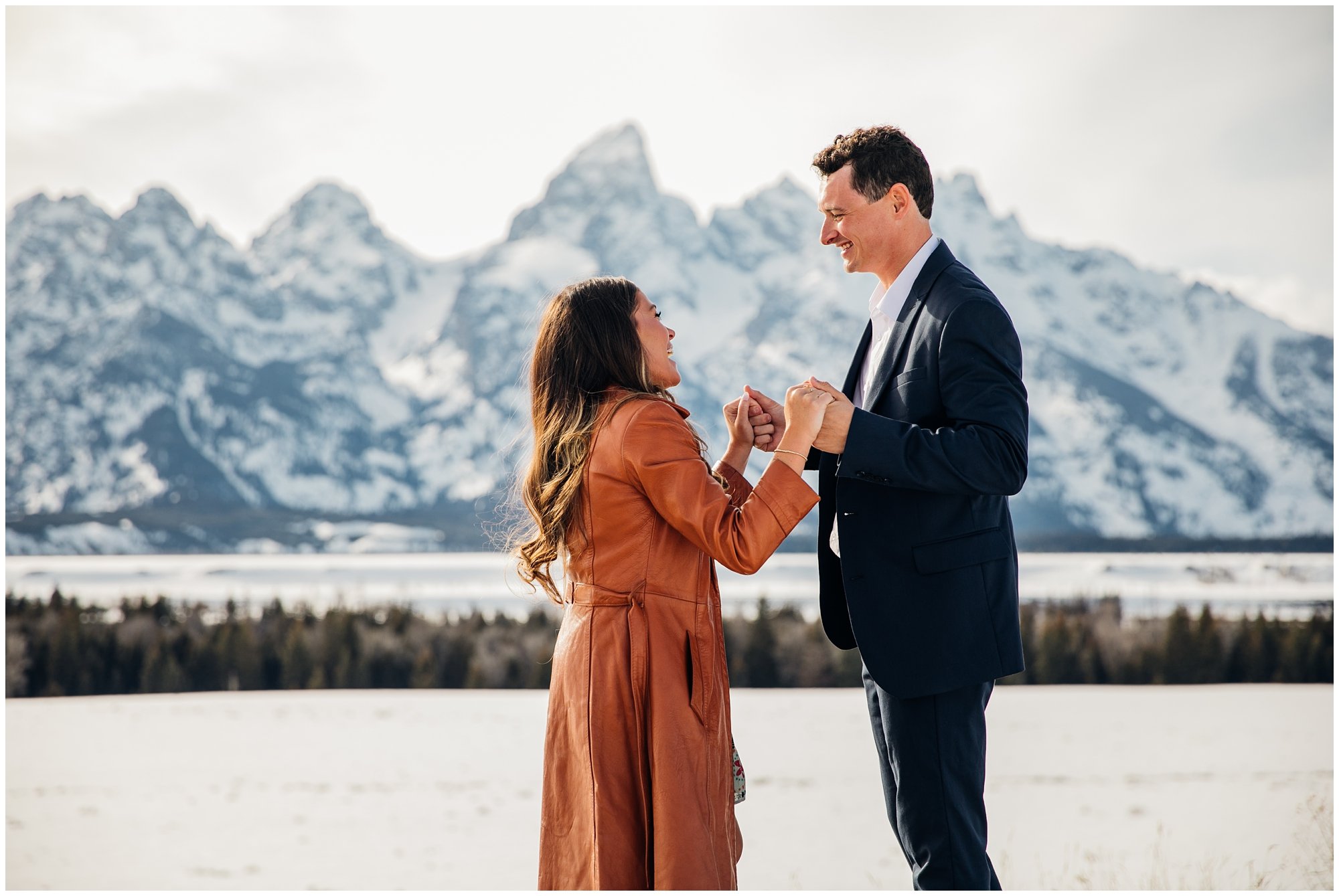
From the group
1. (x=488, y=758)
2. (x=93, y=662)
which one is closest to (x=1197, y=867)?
(x=488, y=758)

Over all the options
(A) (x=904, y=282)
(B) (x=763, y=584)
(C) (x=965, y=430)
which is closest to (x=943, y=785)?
(C) (x=965, y=430)

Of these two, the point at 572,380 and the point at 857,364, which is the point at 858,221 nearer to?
the point at 857,364

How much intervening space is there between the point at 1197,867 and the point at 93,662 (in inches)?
377

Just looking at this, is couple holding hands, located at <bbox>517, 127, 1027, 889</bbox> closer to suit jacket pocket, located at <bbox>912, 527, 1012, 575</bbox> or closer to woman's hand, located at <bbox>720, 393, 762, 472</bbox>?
suit jacket pocket, located at <bbox>912, 527, 1012, 575</bbox>

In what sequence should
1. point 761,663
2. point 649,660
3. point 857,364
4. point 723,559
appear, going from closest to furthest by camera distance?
point 723,559
point 649,660
point 857,364
point 761,663

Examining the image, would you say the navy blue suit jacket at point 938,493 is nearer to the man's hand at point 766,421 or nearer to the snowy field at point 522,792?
the man's hand at point 766,421

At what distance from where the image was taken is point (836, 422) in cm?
230

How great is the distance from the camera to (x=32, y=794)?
6.47m

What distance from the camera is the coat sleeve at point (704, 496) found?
2.23 metres

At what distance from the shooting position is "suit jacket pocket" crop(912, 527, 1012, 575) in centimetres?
239

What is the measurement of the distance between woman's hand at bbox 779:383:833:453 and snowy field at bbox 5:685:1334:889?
3.24m

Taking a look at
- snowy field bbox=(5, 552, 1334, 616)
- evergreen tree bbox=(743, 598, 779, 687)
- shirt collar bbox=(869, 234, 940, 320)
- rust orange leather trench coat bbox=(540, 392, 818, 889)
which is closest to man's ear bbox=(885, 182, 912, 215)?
shirt collar bbox=(869, 234, 940, 320)

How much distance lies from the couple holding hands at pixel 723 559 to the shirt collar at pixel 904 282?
0.04 meters

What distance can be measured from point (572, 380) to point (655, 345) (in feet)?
0.67
